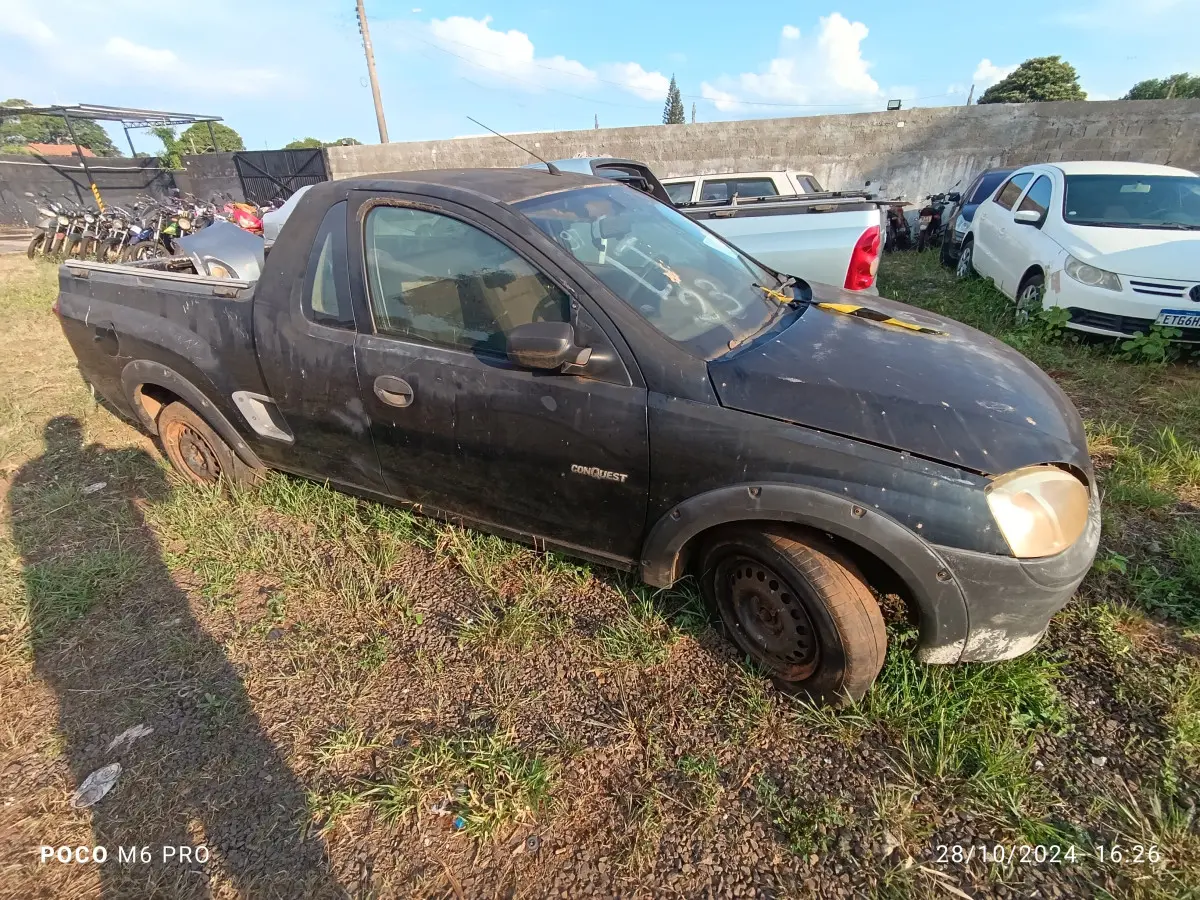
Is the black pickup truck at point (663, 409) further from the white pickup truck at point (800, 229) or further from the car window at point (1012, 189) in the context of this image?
the car window at point (1012, 189)

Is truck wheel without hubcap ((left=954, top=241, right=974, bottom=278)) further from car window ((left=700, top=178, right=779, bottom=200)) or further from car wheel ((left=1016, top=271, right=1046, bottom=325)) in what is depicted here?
car window ((left=700, top=178, right=779, bottom=200))

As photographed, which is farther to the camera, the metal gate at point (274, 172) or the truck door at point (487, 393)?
the metal gate at point (274, 172)

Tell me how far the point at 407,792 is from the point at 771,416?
5.31ft

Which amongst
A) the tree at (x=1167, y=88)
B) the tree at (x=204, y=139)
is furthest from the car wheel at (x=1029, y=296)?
→ the tree at (x=1167, y=88)

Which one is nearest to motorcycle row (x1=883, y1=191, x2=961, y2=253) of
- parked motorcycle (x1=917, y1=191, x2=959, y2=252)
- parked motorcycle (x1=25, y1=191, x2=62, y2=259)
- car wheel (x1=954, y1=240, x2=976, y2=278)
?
parked motorcycle (x1=917, y1=191, x2=959, y2=252)

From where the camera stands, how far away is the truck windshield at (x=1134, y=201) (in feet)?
16.0

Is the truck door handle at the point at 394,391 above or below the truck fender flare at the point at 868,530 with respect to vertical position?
above

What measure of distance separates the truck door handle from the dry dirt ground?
83 centimetres

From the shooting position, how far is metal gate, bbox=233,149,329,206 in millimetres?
16281

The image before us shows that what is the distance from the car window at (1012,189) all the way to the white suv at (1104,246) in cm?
3

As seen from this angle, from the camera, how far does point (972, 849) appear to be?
1598 mm

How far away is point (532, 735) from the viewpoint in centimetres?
199

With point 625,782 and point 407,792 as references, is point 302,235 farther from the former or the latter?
point 625,782

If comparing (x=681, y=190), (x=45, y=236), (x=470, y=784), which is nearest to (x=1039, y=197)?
(x=681, y=190)
